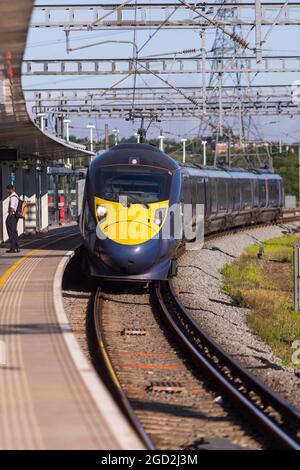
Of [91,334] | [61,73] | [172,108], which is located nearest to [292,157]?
[172,108]

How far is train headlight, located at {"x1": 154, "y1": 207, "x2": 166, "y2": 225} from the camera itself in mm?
18344

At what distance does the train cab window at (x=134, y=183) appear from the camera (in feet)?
61.3

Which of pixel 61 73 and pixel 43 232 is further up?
pixel 61 73

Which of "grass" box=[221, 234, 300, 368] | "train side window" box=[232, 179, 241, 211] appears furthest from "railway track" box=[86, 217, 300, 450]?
"train side window" box=[232, 179, 241, 211]

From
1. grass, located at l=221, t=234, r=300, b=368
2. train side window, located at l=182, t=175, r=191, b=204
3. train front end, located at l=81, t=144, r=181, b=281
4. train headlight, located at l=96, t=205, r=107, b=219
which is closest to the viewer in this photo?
grass, located at l=221, t=234, r=300, b=368

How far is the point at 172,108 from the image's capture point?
5466 cm

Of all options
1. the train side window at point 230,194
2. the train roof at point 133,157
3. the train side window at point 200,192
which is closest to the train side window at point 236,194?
the train side window at point 230,194

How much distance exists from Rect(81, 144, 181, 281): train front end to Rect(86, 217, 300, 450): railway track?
1199mm

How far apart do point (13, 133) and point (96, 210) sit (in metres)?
5.37

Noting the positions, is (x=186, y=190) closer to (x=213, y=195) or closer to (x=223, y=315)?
(x=223, y=315)

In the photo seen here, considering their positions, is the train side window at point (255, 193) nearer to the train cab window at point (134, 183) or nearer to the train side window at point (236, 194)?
the train side window at point (236, 194)

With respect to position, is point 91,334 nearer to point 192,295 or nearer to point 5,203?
point 192,295

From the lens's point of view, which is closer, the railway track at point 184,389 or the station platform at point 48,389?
the station platform at point 48,389

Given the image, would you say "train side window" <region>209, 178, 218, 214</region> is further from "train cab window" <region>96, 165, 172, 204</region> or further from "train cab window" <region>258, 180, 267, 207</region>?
"train cab window" <region>258, 180, 267, 207</region>
